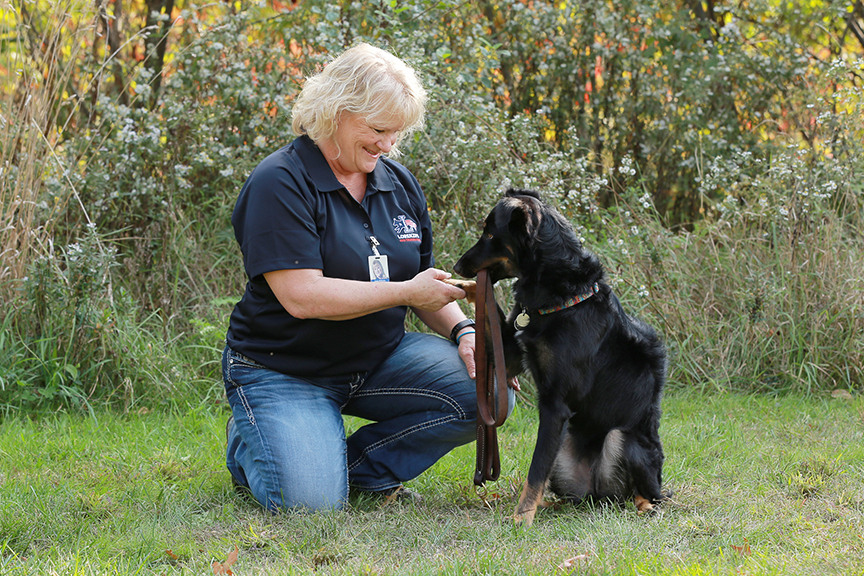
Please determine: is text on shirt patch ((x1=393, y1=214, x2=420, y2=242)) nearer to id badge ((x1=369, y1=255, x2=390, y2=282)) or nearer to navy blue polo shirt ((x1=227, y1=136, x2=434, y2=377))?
navy blue polo shirt ((x1=227, y1=136, x2=434, y2=377))

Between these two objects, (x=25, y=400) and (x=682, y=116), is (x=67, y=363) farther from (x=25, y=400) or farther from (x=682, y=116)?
(x=682, y=116)

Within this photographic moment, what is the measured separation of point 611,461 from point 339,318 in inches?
43.3

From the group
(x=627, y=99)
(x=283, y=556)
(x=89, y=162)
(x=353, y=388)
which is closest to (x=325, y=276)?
(x=353, y=388)

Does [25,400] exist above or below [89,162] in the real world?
below

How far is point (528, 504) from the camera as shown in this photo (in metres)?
2.53

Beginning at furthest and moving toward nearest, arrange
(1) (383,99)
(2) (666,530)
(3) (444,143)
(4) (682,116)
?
(4) (682,116)
(3) (444,143)
(1) (383,99)
(2) (666,530)

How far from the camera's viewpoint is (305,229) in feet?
8.63

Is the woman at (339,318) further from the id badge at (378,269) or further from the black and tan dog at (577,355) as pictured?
the black and tan dog at (577,355)

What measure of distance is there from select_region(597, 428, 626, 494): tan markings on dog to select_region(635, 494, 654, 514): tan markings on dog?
84 millimetres

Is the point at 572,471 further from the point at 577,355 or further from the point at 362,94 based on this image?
the point at 362,94

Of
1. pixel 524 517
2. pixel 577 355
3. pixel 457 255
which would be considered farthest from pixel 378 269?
pixel 457 255

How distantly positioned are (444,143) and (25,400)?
2722mm

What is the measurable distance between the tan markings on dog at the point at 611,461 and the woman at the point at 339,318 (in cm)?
51

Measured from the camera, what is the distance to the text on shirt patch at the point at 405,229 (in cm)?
294
